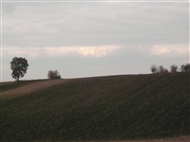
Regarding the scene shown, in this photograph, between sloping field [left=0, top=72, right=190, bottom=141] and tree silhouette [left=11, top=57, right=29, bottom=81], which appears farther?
tree silhouette [left=11, top=57, right=29, bottom=81]

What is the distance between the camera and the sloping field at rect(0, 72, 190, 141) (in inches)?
1017

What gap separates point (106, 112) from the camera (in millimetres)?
31156

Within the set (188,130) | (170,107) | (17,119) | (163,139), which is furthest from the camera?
(17,119)

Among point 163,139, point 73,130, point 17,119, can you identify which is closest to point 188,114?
point 163,139

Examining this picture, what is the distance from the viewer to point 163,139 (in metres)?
22.8

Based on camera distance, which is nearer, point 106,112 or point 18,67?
point 106,112

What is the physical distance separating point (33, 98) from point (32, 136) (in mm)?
16544

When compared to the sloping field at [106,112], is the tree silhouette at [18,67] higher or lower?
higher

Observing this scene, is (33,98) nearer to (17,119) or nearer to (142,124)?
(17,119)

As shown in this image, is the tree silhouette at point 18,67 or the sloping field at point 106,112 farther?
the tree silhouette at point 18,67

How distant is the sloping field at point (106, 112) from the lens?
25.8m

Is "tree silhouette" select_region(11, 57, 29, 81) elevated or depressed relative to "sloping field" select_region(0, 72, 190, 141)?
elevated

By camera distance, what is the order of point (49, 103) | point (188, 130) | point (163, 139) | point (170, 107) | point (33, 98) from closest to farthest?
point (163, 139), point (188, 130), point (170, 107), point (49, 103), point (33, 98)

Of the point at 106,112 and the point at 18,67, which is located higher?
the point at 18,67
